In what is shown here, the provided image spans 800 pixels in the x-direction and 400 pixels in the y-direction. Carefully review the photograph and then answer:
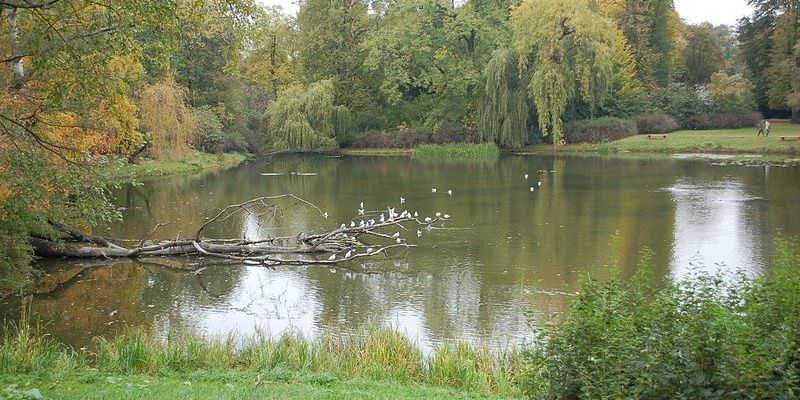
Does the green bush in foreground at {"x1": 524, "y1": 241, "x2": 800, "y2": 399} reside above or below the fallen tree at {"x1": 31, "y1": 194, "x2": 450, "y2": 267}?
above

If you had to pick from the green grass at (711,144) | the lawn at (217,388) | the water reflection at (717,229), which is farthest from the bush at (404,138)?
the lawn at (217,388)

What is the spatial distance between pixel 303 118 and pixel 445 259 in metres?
32.3

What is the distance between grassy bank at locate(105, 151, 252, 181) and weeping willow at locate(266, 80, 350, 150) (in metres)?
3.10

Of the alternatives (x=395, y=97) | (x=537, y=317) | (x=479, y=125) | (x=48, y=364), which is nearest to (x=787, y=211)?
(x=537, y=317)

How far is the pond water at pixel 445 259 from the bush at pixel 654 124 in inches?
730

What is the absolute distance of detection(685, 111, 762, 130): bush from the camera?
4794 centimetres

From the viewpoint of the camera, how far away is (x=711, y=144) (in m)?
41.3

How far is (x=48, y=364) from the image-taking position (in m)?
8.01

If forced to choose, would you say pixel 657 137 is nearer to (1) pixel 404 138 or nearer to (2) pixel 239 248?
(1) pixel 404 138

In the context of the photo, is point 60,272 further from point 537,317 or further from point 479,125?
point 479,125

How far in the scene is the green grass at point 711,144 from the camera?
126ft

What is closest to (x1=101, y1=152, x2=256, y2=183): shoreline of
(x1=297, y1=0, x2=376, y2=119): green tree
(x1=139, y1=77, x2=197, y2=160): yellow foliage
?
(x1=139, y1=77, x2=197, y2=160): yellow foliage

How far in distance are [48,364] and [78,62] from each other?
148 inches

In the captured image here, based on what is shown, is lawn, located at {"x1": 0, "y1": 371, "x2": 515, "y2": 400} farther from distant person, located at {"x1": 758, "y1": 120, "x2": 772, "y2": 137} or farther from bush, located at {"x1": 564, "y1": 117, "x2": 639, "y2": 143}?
distant person, located at {"x1": 758, "y1": 120, "x2": 772, "y2": 137}
